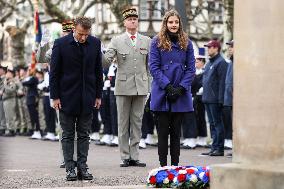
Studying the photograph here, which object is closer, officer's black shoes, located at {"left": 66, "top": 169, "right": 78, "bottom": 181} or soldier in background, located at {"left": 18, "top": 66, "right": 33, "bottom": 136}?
officer's black shoes, located at {"left": 66, "top": 169, "right": 78, "bottom": 181}

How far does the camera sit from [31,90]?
28438 millimetres

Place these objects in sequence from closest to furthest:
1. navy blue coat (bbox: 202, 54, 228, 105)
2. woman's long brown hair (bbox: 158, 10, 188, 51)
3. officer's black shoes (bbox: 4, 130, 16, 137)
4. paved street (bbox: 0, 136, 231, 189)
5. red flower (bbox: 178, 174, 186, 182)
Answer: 1. red flower (bbox: 178, 174, 186, 182)
2. paved street (bbox: 0, 136, 231, 189)
3. woman's long brown hair (bbox: 158, 10, 188, 51)
4. navy blue coat (bbox: 202, 54, 228, 105)
5. officer's black shoes (bbox: 4, 130, 16, 137)

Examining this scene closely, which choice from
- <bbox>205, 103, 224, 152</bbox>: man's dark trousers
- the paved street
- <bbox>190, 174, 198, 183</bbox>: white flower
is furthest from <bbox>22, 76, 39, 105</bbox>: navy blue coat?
<bbox>190, 174, 198, 183</bbox>: white flower

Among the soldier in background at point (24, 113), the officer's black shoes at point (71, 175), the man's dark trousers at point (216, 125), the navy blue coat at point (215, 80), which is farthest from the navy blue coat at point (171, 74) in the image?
the soldier in background at point (24, 113)

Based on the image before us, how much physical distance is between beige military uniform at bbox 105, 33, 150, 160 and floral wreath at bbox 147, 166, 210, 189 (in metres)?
4.45

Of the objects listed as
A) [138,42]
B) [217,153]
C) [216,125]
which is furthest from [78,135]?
[216,125]

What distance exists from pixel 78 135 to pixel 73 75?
2.50 ft

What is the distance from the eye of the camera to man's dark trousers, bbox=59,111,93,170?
1297 centimetres

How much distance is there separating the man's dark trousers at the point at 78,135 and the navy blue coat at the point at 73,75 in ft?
0.41

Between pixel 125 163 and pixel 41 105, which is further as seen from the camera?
pixel 41 105

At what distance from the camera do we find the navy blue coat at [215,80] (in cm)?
1938

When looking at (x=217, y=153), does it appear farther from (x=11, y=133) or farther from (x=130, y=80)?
(x=11, y=133)

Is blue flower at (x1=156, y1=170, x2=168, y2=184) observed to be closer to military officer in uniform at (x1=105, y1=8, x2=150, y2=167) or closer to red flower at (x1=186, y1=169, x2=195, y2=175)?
red flower at (x1=186, y1=169, x2=195, y2=175)

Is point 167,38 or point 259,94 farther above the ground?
point 167,38
